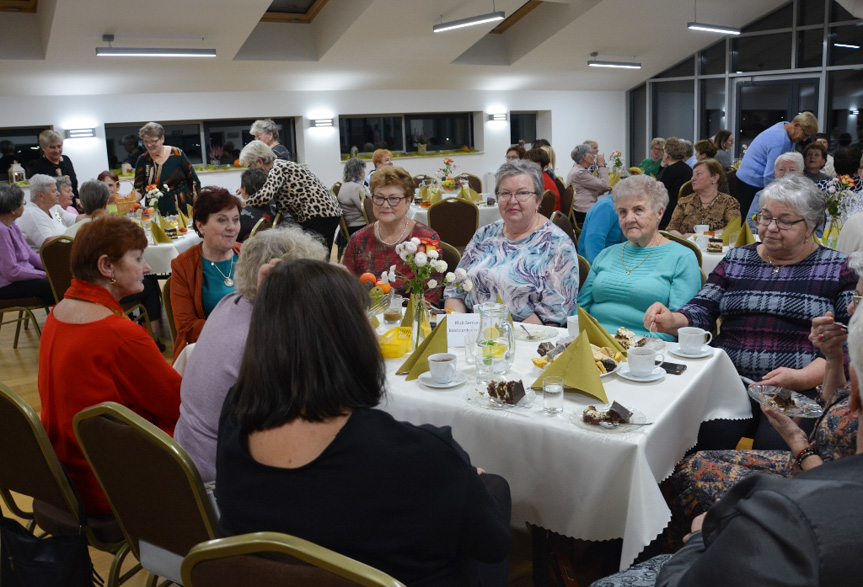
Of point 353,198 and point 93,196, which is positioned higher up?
point 93,196

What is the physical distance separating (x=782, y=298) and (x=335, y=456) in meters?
2.01

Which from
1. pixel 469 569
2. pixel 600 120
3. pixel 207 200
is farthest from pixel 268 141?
pixel 600 120

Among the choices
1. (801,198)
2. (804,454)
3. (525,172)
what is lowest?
(804,454)

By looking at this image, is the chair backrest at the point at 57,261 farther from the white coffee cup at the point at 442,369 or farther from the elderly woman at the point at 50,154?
the elderly woman at the point at 50,154

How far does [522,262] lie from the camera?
3363mm

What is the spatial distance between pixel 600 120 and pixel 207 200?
Answer: 13.8m

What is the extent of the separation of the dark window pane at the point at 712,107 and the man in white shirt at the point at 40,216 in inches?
484

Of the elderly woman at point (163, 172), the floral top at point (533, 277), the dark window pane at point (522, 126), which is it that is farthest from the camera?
the dark window pane at point (522, 126)

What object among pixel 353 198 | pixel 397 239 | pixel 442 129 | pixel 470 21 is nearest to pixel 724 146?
pixel 470 21

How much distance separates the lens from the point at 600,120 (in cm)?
1597

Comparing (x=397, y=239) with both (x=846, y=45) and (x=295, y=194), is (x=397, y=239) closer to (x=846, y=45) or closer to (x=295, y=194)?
(x=295, y=194)

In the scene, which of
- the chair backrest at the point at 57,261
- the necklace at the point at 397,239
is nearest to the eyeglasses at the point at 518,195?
the necklace at the point at 397,239

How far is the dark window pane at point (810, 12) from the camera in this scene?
12.6 m

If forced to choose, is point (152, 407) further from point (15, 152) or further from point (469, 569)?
point (15, 152)
